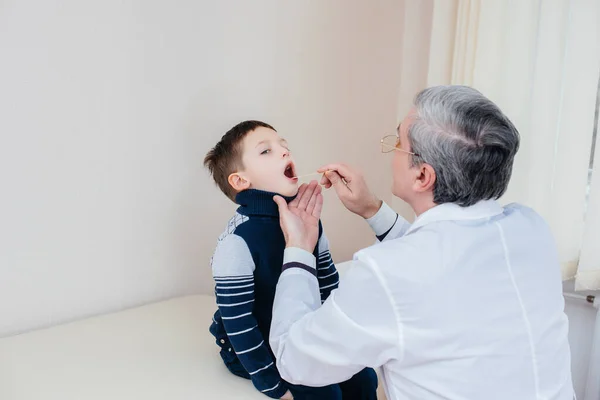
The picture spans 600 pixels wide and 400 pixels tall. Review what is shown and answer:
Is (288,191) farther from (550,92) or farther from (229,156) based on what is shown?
(550,92)

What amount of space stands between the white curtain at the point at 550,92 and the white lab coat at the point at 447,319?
0.77m

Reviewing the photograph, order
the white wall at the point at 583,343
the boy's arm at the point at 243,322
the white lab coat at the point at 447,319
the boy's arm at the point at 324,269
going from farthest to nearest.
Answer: the white wall at the point at 583,343 → the boy's arm at the point at 324,269 → the boy's arm at the point at 243,322 → the white lab coat at the point at 447,319

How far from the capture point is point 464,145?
107cm

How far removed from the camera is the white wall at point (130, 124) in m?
1.44

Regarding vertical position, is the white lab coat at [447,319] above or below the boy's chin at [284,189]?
below

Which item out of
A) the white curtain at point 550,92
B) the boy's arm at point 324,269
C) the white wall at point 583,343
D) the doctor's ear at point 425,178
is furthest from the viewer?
the white wall at point 583,343

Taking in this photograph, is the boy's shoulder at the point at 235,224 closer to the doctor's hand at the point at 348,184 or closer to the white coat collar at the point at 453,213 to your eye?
the doctor's hand at the point at 348,184

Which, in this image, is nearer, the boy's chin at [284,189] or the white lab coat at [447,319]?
the white lab coat at [447,319]

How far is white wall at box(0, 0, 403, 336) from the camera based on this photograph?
4.73ft

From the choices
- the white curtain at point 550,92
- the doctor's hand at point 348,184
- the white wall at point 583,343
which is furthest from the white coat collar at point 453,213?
the white wall at point 583,343

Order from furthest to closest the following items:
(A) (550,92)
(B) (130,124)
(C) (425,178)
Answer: (A) (550,92)
(B) (130,124)
(C) (425,178)

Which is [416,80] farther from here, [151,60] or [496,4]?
[151,60]

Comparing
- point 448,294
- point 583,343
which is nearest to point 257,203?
point 448,294

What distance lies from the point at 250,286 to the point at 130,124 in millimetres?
641
